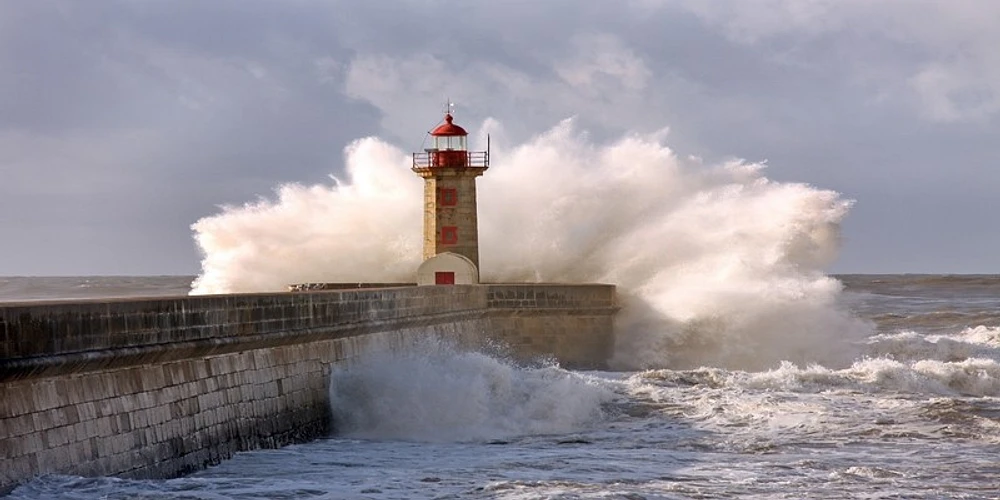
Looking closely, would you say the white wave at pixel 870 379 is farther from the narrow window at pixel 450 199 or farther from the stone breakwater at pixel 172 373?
the narrow window at pixel 450 199

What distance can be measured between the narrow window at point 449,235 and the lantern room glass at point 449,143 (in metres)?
1.23

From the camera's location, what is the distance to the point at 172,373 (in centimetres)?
1020

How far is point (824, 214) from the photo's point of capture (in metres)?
24.7

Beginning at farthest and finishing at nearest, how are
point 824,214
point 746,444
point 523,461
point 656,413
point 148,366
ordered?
point 824,214
point 656,413
point 746,444
point 523,461
point 148,366

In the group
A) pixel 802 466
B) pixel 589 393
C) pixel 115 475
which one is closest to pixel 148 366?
pixel 115 475

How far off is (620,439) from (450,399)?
1.72 metres

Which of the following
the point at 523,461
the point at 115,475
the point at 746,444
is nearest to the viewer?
the point at 115,475

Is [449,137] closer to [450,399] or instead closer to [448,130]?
[448,130]

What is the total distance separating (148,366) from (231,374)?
1.42 m

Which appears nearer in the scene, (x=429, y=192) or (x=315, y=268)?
(x=429, y=192)

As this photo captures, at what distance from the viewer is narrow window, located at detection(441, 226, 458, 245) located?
22.7m

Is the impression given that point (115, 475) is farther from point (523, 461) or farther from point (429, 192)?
Answer: point (429, 192)

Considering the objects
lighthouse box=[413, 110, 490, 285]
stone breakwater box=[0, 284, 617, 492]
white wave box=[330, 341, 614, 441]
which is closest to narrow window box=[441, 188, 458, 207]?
lighthouse box=[413, 110, 490, 285]

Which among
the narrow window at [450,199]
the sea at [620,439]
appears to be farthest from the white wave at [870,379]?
the narrow window at [450,199]
